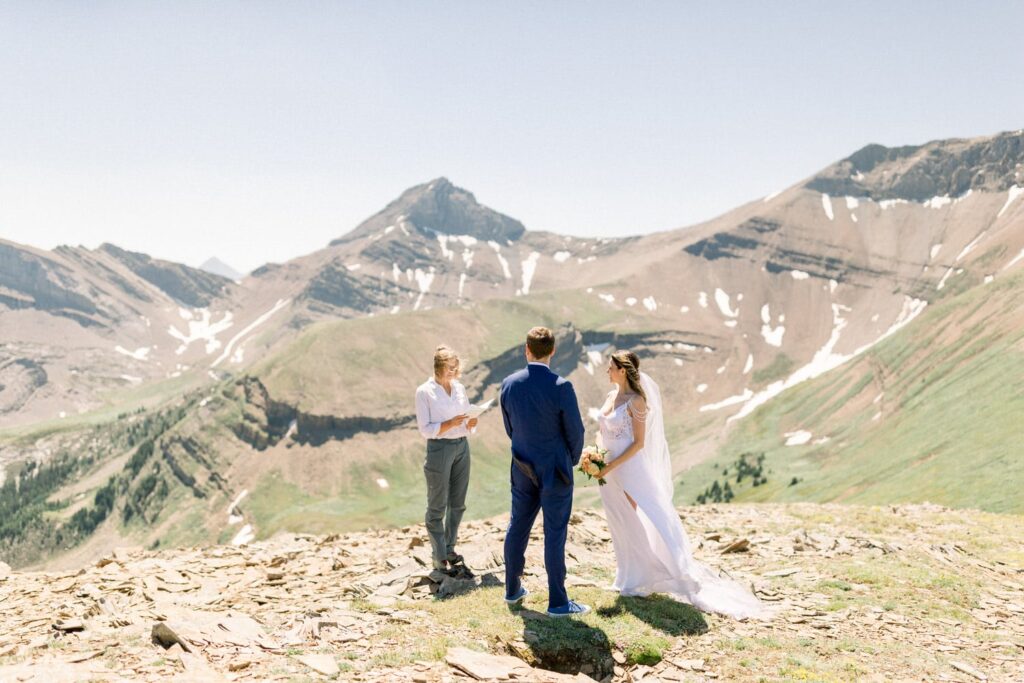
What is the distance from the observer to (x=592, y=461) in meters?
10.7

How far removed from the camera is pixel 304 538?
2109 cm

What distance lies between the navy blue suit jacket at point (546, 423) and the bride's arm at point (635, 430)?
1.06 meters

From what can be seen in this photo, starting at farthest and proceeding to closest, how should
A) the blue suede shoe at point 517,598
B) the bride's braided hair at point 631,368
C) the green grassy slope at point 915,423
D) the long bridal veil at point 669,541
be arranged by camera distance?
the green grassy slope at point 915,423
the long bridal veil at point 669,541
the blue suede shoe at point 517,598
the bride's braided hair at point 631,368

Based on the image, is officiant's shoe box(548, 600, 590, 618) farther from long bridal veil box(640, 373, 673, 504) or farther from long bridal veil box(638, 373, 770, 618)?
long bridal veil box(640, 373, 673, 504)

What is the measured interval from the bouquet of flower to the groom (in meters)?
0.47

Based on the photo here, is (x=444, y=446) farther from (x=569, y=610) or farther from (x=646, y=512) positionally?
(x=646, y=512)

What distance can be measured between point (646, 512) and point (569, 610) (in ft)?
7.16

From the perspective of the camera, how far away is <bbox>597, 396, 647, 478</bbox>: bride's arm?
1047 cm

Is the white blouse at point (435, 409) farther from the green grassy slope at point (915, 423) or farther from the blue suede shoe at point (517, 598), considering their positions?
the green grassy slope at point (915, 423)

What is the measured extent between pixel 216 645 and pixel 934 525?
21809 mm

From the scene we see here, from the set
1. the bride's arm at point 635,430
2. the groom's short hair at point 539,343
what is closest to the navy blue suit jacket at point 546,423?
the groom's short hair at point 539,343

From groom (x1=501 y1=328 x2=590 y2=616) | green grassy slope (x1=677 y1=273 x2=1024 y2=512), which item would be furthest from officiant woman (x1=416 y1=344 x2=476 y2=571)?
green grassy slope (x1=677 y1=273 x2=1024 y2=512)

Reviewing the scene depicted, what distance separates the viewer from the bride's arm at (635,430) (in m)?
10.5

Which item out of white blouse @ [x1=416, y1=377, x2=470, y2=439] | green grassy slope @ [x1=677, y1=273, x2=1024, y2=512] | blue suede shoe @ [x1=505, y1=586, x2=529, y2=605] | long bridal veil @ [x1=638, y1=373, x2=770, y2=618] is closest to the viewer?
blue suede shoe @ [x1=505, y1=586, x2=529, y2=605]
